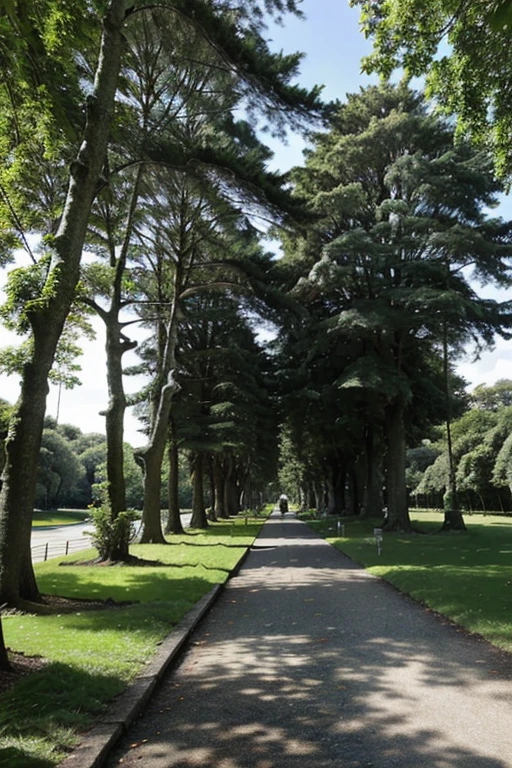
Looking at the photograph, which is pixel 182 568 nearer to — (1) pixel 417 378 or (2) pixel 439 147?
(1) pixel 417 378

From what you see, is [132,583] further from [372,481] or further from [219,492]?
[219,492]

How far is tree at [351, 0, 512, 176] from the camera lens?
8.08 metres

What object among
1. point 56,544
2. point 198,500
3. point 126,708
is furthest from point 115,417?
point 198,500

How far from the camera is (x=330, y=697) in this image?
4.93 meters

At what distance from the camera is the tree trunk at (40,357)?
26.7 feet

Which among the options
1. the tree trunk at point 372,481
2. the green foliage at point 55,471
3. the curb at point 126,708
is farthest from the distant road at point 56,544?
the green foliage at point 55,471

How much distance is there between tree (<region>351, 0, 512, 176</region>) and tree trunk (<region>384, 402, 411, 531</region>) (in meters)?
17.8

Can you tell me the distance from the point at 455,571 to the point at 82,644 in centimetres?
934

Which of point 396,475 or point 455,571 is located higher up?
point 396,475

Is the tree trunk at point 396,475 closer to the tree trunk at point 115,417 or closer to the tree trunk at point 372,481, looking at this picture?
the tree trunk at point 372,481

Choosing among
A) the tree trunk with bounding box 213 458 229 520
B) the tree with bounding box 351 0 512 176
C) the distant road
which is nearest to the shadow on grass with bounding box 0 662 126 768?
the distant road

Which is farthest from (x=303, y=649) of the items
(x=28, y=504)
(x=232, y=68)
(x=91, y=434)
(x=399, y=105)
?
(x=91, y=434)

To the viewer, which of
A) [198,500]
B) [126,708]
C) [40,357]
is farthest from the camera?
[198,500]

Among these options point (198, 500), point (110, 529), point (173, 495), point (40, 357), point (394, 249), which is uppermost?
point (394, 249)
